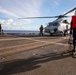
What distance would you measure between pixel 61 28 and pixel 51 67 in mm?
29872

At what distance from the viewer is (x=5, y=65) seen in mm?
8914

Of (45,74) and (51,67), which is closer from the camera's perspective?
(45,74)

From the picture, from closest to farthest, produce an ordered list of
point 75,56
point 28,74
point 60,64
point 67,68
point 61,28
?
point 28,74
point 67,68
point 60,64
point 75,56
point 61,28

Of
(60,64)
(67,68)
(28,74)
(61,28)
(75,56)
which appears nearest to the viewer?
(28,74)

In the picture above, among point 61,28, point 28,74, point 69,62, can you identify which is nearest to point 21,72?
point 28,74

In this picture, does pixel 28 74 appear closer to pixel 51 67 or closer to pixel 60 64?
pixel 51 67

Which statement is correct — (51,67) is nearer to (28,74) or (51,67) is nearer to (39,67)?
(39,67)

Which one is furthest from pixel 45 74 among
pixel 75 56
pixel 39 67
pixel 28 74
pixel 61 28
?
pixel 61 28

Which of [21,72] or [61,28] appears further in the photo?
[61,28]

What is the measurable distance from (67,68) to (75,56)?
8.84 feet

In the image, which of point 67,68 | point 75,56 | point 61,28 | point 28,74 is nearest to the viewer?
point 28,74

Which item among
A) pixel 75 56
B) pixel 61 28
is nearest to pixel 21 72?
pixel 75 56

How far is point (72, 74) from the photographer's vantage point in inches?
295

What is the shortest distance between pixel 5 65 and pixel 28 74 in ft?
5.74
